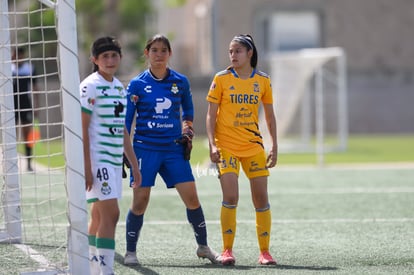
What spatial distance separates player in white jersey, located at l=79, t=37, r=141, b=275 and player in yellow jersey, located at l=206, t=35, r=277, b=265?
1.52 meters

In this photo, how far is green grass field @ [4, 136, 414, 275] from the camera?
8555mm

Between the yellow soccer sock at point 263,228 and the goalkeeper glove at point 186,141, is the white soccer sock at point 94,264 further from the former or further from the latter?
the yellow soccer sock at point 263,228

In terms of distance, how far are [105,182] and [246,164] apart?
6.15 feet

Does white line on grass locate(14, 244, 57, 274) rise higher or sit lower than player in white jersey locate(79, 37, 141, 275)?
lower

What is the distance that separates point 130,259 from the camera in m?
8.73

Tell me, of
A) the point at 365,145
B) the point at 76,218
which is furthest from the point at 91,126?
the point at 365,145

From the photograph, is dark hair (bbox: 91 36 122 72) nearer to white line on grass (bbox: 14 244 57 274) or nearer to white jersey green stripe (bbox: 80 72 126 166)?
white jersey green stripe (bbox: 80 72 126 166)

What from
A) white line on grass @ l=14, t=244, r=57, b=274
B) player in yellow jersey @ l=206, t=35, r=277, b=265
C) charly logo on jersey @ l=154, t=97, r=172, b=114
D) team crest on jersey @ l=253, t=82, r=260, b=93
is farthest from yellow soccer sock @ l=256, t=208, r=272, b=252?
white line on grass @ l=14, t=244, r=57, b=274

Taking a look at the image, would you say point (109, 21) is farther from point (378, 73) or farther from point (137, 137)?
point (137, 137)

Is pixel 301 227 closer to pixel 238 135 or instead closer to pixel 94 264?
pixel 238 135

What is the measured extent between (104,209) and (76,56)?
112cm

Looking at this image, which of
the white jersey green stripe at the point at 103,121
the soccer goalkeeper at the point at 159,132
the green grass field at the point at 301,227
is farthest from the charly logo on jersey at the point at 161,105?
the white jersey green stripe at the point at 103,121

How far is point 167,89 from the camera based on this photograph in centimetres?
890

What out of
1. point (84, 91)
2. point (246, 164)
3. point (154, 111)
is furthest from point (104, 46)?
point (246, 164)
